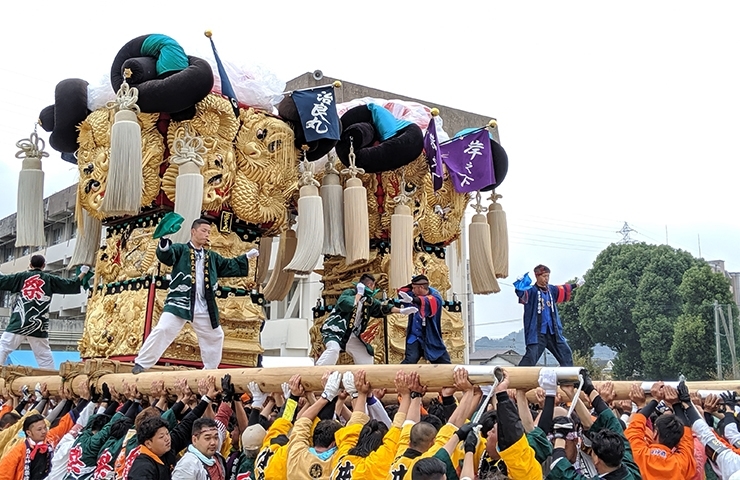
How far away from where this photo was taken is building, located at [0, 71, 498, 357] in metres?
22.3

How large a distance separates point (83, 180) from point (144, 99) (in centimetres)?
131

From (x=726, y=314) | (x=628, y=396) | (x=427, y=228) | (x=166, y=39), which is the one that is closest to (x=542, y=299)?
(x=427, y=228)

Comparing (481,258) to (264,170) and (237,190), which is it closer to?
(264,170)

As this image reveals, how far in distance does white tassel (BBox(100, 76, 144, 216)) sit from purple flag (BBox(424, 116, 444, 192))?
4070 millimetres

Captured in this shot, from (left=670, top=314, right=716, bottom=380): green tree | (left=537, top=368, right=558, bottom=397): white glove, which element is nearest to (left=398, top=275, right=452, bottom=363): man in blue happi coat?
(left=537, top=368, right=558, bottom=397): white glove

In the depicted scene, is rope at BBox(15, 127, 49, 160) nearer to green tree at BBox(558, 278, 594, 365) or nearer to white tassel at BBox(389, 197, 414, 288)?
white tassel at BBox(389, 197, 414, 288)

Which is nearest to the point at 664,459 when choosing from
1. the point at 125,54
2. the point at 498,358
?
the point at 125,54

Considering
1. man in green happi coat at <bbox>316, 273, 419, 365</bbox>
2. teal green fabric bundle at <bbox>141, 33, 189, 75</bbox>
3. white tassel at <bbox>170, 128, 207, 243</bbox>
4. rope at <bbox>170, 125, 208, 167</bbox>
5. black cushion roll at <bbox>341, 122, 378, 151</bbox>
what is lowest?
man in green happi coat at <bbox>316, 273, 419, 365</bbox>

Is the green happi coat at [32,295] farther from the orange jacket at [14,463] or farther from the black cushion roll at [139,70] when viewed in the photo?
the orange jacket at [14,463]

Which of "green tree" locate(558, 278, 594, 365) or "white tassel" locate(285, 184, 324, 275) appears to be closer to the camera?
"white tassel" locate(285, 184, 324, 275)

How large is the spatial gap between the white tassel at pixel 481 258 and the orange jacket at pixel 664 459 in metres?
6.78

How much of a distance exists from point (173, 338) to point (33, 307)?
9.50 feet

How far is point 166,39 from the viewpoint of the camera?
873 centimetres

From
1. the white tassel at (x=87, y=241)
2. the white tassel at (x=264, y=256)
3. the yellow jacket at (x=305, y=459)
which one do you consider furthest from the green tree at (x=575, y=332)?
the yellow jacket at (x=305, y=459)
